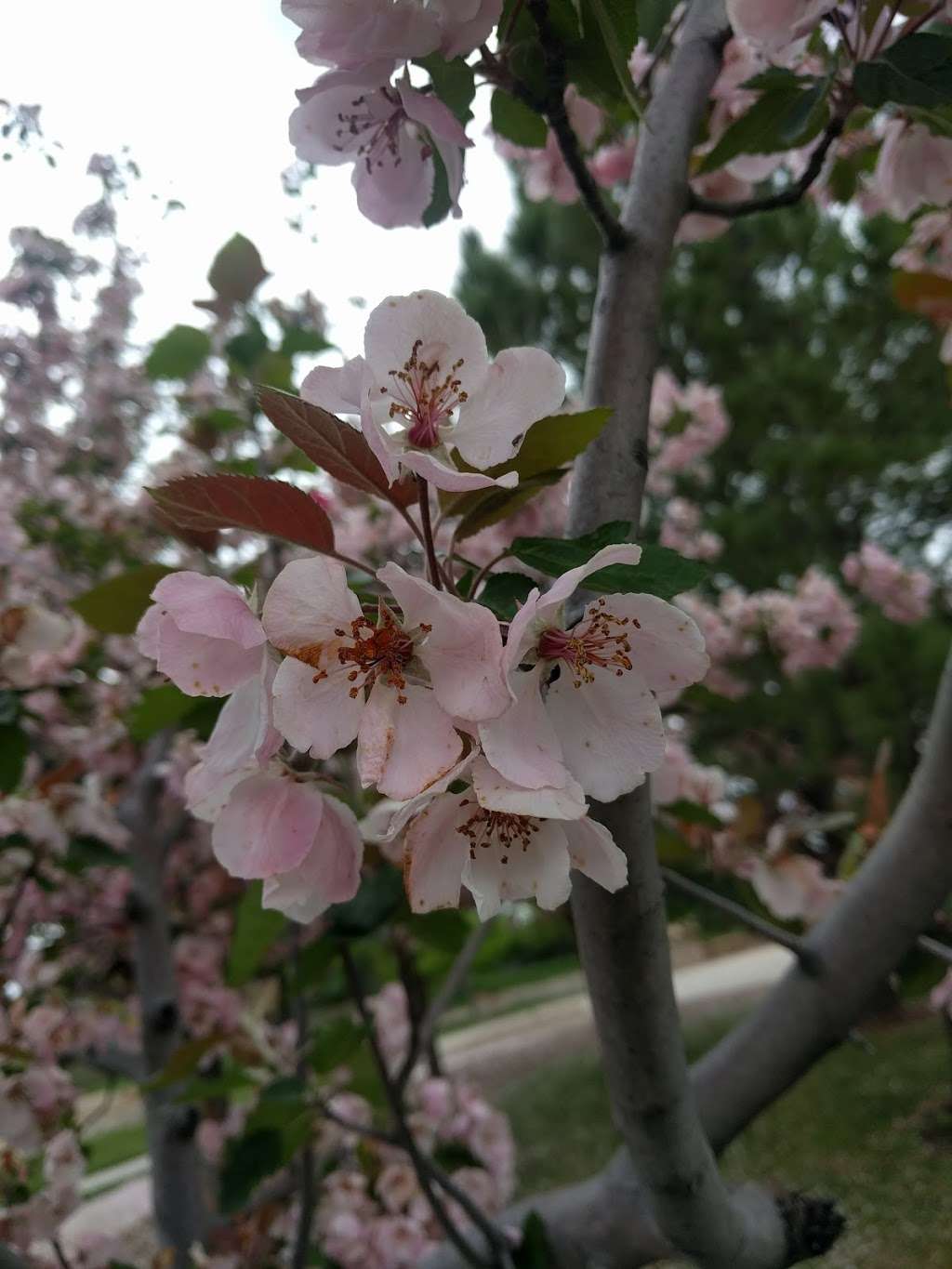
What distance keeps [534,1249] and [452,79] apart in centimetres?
101

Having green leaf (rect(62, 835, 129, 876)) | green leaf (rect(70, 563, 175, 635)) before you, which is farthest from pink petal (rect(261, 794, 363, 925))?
green leaf (rect(62, 835, 129, 876))

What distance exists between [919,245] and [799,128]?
614 mm

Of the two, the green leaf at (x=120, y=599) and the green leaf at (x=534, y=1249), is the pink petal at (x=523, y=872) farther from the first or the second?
the green leaf at (x=534, y=1249)

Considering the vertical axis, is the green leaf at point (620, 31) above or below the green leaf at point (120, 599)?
above

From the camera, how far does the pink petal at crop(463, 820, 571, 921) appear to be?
1.49 ft

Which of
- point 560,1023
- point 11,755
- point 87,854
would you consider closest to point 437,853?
point 11,755

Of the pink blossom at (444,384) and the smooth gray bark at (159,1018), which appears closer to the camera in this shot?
the pink blossom at (444,384)

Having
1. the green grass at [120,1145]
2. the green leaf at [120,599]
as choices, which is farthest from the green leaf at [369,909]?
the green grass at [120,1145]

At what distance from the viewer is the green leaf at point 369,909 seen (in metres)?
0.96

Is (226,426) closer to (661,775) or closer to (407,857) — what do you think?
(661,775)

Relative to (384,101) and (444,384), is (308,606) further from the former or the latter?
(384,101)

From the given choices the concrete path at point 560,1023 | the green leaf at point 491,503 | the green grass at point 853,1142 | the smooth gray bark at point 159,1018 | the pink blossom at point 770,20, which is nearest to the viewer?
the green leaf at point 491,503

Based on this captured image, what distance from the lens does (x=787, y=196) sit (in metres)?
0.73

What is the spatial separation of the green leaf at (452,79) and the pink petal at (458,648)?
36 centimetres
